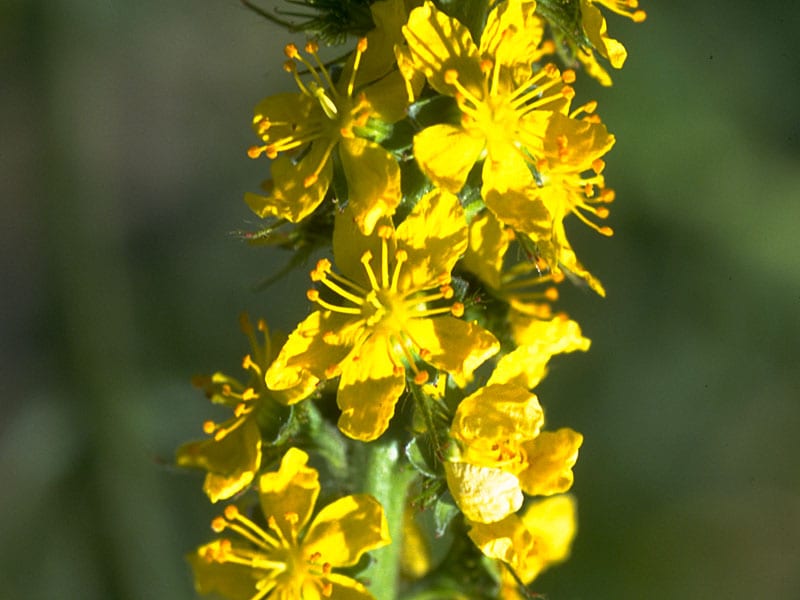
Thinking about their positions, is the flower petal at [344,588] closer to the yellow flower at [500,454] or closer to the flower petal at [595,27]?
the yellow flower at [500,454]

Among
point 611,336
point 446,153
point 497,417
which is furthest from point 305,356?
point 611,336

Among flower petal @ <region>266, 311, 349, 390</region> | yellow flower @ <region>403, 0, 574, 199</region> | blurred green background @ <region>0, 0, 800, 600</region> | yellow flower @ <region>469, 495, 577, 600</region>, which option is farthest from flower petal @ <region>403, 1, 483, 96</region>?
blurred green background @ <region>0, 0, 800, 600</region>

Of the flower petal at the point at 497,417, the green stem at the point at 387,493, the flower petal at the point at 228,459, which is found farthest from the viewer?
the green stem at the point at 387,493

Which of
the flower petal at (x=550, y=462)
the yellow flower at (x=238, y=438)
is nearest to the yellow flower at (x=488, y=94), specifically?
the flower petal at (x=550, y=462)

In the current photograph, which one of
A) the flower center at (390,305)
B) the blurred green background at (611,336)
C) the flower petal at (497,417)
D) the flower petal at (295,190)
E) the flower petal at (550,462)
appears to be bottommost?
the blurred green background at (611,336)

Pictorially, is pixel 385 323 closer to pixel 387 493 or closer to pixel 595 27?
pixel 387 493

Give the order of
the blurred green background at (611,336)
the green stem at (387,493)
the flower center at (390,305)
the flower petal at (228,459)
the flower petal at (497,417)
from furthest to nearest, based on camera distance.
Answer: the blurred green background at (611,336) → the green stem at (387,493) → the flower petal at (228,459) → the flower center at (390,305) → the flower petal at (497,417)

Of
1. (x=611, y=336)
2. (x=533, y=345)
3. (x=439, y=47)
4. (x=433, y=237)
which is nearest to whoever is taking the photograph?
(x=439, y=47)
